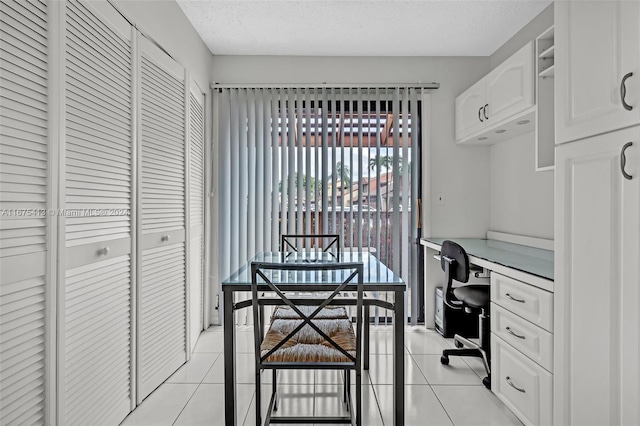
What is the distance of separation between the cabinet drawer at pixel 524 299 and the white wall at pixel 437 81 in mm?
1466

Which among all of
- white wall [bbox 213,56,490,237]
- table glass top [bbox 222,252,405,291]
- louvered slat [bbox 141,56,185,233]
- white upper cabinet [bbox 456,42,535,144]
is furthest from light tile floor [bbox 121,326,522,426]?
white upper cabinet [bbox 456,42,535,144]

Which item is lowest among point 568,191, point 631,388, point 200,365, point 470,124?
point 200,365

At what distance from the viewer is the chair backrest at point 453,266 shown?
2477 mm

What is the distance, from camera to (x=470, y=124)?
127 inches

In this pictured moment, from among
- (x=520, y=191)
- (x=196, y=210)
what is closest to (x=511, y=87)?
(x=520, y=191)

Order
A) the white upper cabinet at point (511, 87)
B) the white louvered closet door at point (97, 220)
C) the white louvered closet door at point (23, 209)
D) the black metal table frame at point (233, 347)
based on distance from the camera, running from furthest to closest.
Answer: the white upper cabinet at point (511, 87) → the black metal table frame at point (233, 347) → the white louvered closet door at point (97, 220) → the white louvered closet door at point (23, 209)

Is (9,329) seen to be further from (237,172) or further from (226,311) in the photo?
(237,172)

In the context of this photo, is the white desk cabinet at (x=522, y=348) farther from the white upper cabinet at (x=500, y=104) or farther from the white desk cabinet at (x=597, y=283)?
the white upper cabinet at (x=500, y=104)

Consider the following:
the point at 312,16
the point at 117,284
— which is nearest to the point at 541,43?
the point at 312,16

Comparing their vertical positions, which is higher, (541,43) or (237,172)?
(541,43)

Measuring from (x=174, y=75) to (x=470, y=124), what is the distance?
2372 mm

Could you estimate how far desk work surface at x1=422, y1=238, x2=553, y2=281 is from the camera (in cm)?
194

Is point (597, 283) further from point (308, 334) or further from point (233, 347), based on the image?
point (233, 347)

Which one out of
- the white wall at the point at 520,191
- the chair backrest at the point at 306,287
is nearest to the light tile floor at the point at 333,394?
the chair backrest at the point at 306,287
